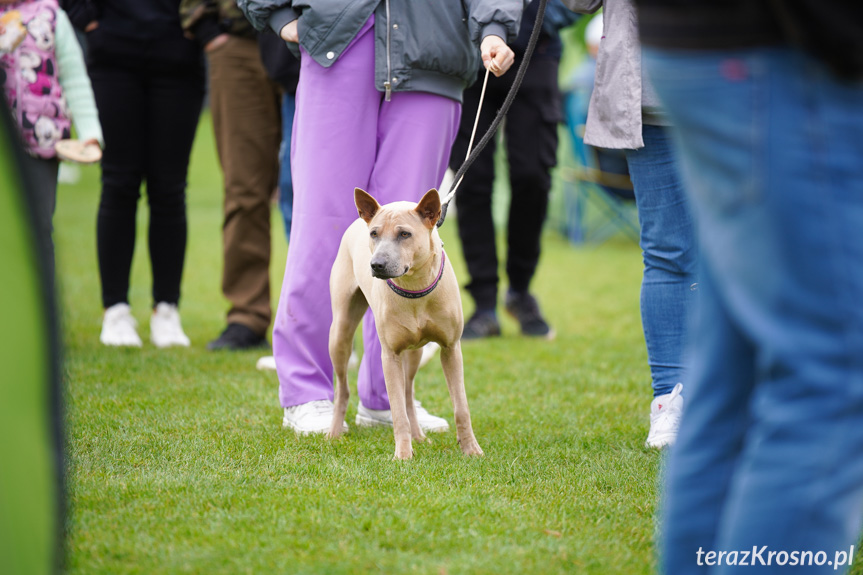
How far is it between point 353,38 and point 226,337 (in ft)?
7.98

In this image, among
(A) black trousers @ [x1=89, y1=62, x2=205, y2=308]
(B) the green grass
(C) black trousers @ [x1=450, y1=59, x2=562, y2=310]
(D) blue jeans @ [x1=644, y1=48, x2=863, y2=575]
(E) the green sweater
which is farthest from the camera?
(C) black trousers @ [x1=450, y1=59, x2=562, y2=310]

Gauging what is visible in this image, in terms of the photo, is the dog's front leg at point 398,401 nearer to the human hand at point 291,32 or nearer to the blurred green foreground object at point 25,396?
the human hand at point 291,32

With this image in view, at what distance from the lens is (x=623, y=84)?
2930 mm

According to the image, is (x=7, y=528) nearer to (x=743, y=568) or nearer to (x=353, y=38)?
(x=743, y=568)

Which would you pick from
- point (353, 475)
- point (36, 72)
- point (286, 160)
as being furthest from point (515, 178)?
point (353, 475)

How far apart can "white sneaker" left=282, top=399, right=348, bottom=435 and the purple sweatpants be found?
0.03 meters

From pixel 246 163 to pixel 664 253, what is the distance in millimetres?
2834

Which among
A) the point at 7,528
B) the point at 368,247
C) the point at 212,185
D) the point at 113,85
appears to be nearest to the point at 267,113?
the point at 113,85

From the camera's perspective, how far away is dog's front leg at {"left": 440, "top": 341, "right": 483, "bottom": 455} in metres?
3.12

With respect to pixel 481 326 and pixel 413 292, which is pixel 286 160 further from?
pixel 413 292

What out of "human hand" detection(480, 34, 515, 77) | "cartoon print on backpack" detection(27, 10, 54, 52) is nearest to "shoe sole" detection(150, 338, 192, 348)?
"cartoon print on backpack" detection(27, 10, 54, 52)

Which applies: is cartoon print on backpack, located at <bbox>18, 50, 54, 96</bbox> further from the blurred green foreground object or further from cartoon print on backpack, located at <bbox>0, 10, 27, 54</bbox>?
the blurred green foreground object

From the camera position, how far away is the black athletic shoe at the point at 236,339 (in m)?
5.07

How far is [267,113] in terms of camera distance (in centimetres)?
508
